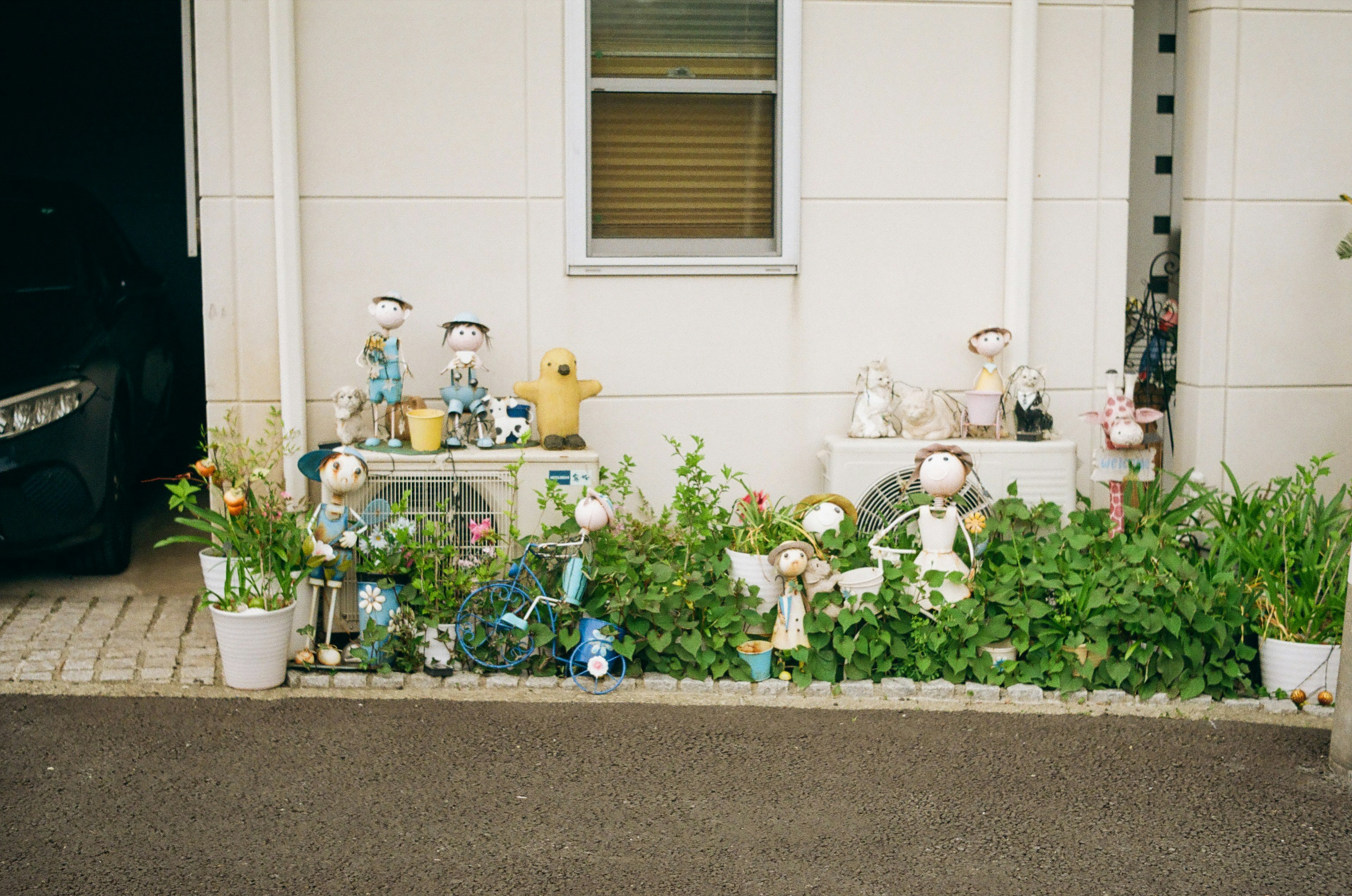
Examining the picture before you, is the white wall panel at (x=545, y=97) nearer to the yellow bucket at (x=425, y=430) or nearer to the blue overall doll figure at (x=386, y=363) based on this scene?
the blue overall doll figure at (x=386, y=363)

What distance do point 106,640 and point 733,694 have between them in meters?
2.64

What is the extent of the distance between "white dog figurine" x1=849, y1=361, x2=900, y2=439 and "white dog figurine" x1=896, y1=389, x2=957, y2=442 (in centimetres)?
8

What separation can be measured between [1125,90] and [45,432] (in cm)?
519

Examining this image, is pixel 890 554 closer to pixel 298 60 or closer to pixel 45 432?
pixel 298 60

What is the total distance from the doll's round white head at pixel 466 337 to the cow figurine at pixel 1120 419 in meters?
2.62

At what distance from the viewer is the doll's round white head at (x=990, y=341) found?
5.59 m

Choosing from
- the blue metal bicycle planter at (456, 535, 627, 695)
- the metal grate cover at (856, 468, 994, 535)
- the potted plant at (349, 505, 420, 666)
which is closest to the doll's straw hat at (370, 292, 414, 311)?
the potted plant at (349, 505, 420, 666)

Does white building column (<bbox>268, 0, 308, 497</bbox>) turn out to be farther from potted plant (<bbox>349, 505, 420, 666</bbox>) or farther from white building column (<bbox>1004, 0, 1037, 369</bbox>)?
white building column (<bbox>1004, 0, 1037, 369</bbox>)

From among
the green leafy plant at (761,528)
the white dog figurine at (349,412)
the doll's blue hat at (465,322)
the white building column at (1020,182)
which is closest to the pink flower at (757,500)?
the green leafy plant at (761,528)

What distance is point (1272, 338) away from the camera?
598 cm

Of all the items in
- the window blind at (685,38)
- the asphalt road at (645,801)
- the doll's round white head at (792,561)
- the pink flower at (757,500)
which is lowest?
the asphalt road at (645,801)

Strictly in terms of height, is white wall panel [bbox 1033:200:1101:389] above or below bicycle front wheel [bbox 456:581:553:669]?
above

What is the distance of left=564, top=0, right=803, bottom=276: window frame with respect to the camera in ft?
18.1

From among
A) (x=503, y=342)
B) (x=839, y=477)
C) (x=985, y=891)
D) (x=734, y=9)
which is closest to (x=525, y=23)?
(x=734, y=9)
